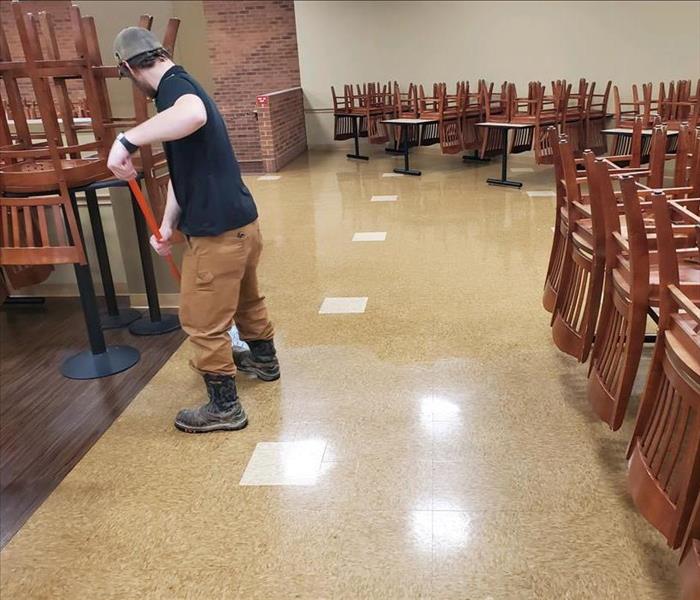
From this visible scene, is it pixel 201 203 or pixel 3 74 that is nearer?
pixel 201 203

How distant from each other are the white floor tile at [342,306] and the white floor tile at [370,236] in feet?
4.14

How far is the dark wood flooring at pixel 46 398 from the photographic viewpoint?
2.09m

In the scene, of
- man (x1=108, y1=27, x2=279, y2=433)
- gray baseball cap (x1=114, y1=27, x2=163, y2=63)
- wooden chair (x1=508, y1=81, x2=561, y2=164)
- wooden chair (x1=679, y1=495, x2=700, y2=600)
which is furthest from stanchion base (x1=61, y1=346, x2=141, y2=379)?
wooden chair (x1=508, y1=81, x2=561, y2=164)

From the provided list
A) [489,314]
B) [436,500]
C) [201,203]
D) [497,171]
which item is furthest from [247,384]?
[497,171]

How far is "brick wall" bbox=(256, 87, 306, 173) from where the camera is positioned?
7883 mm

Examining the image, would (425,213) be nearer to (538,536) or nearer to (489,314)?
(489,314)

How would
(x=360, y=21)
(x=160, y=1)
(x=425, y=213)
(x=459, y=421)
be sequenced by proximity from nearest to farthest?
1. (x=459, y=421)
2. (x=160, y=1)
3. (x=425, y=213)
4. (x=360, y=21)

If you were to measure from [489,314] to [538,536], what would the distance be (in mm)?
1602

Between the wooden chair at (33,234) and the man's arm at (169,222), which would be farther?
the wooden chair at (33,234)

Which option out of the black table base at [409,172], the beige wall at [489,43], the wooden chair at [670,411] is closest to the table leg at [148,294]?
the wooden chair at [670,411]

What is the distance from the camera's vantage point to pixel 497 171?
742 cm

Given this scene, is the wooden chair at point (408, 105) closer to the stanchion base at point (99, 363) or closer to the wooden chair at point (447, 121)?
the wooden chair at point (447, 121)

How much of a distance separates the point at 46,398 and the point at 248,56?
9.33 meters

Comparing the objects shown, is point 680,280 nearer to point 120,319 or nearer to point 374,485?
point 374,485
